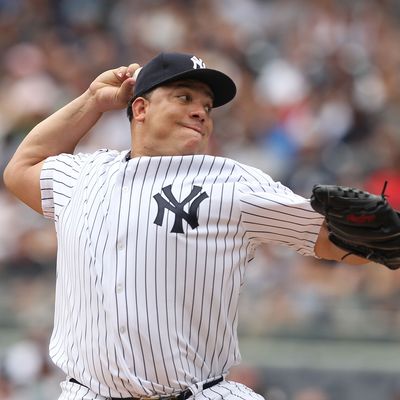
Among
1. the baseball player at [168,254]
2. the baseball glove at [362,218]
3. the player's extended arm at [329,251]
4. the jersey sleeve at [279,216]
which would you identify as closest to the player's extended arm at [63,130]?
the baseball player at [168,254]

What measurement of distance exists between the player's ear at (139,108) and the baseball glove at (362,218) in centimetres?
78

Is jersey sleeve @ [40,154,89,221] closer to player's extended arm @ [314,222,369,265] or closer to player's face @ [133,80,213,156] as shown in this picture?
player's face @ [133,80,213,156]

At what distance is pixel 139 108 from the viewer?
3.49 metres

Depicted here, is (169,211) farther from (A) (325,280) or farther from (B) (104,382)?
(A) (325,280)

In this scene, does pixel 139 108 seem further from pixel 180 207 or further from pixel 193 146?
pixel 180 207

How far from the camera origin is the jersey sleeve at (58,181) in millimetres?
3467

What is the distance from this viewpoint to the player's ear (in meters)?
3.47

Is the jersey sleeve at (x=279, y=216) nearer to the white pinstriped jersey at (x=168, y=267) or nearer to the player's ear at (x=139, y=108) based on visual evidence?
the white pinstriped jersey at (x=168, y=267)

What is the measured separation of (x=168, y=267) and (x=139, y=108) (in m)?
0.61

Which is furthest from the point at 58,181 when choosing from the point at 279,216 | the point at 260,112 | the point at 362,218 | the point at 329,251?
the point at 260,112

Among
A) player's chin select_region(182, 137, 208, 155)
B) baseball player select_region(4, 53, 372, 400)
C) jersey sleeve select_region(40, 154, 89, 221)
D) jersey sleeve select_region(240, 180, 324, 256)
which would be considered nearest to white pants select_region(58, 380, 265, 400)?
baseball player select_region(4, 53, 372, 400)

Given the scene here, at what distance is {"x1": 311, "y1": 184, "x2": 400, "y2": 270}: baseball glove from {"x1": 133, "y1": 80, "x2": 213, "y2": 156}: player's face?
1.93ft

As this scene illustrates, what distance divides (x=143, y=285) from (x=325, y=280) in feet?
13.3

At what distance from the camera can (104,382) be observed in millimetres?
3172
